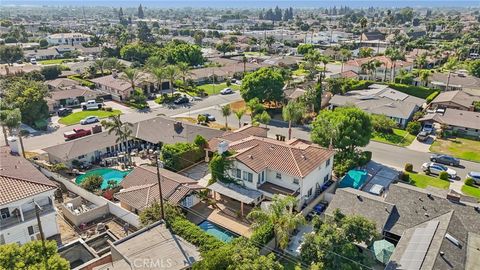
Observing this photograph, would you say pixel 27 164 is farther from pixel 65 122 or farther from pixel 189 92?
pixel 189 92

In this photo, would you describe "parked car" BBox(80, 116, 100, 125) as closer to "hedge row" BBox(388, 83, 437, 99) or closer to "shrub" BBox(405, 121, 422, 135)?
"shrub" BBox(405, 121, 422, 135)

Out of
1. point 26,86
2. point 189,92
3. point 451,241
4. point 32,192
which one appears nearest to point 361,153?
point 451,241

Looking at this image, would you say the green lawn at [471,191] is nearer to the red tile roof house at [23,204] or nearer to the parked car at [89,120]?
the red tile roof house at [23,204]

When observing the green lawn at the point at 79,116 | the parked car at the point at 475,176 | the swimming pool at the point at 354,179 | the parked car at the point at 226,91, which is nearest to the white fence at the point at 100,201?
the swimming pool at the point at 354,179

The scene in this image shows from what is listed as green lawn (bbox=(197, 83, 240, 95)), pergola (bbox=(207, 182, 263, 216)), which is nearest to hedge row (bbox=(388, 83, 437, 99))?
green lawn (bbox=(197, 83, 240, 95))

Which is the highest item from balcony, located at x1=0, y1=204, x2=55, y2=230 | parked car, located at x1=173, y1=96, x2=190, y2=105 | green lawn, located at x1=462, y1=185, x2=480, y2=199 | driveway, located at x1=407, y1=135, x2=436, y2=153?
balcony, located at x1=0, y1=204, x2=55, y2=230

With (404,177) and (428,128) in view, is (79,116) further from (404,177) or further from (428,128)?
(428,128)
